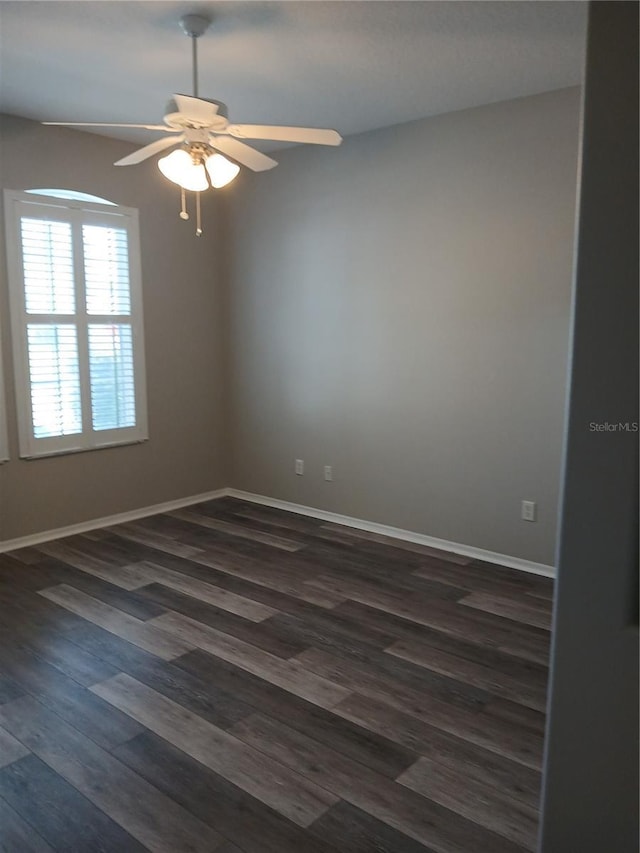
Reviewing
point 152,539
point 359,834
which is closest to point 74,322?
point 152,539

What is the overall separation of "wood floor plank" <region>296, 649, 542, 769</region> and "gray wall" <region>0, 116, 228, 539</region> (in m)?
Answer: 2.50

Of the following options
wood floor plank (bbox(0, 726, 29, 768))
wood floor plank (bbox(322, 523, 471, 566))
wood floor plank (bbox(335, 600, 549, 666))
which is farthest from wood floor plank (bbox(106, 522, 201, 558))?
wood floor plank (bbox(0, 726, 29, 768))

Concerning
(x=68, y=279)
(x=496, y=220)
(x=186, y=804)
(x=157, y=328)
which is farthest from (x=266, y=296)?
(x=186, y=804)

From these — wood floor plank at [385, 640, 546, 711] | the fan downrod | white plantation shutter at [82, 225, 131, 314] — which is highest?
the fan downrod

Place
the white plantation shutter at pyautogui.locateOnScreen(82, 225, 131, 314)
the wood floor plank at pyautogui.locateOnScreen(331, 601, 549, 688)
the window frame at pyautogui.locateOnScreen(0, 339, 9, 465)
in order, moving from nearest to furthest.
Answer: the wood floor plank at pyautogui.locateOnScreen(331, 601, 549, 688), the window frame at pyautogui.locateOnScreen(0, 339, 9, 465), the white plantation shutter at pyautogui.locateOnScreen(82, 225, 131, 314)

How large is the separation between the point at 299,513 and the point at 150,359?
169 cm

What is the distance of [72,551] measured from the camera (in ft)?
14.4

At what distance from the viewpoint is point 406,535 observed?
15.1 feet

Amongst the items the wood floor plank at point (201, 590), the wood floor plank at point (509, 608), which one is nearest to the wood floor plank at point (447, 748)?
the wood floor plank at point (201, 590)

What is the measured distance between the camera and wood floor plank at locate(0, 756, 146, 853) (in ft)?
6.29

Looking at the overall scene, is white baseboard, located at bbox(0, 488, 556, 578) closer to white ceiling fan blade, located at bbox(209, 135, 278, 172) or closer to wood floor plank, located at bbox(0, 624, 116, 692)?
wood floor plank, located at bbox(0, 624, 116, 692)

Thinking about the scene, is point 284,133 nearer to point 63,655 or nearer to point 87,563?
point 63,655

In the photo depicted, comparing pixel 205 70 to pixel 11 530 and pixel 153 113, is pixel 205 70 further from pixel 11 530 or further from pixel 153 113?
pixel 11 530

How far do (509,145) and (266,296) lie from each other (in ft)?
7.10
